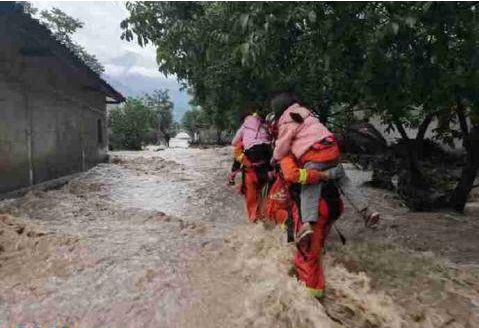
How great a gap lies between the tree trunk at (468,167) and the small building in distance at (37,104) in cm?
815

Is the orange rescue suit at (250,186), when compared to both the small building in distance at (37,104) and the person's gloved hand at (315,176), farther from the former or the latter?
the small building in distance at (37,104)

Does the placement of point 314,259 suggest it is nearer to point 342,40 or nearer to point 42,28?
point 342,40

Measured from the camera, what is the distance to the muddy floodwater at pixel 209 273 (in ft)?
12.0

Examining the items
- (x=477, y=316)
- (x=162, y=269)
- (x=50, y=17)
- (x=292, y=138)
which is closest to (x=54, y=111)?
(x=162, y=269)

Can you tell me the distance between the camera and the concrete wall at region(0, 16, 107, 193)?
849cm

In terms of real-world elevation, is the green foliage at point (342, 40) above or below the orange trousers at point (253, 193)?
above

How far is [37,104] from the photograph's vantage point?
984 cm

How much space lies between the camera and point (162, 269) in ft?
15.0

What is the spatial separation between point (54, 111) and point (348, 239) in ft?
26.2

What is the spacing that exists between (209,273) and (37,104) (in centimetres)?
722

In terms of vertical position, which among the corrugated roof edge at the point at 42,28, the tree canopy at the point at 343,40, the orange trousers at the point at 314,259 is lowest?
the orange trousers at the point at 314,259

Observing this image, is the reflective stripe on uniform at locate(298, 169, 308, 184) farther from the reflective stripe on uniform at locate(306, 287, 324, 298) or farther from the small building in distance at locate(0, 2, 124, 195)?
the small building in distance at locate(0, 2, 124, 195)

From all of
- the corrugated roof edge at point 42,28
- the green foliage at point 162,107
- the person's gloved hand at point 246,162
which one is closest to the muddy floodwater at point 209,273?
the person's gloved hand at point 246,162

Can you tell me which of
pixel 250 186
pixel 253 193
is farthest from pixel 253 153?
pixel 253 193
